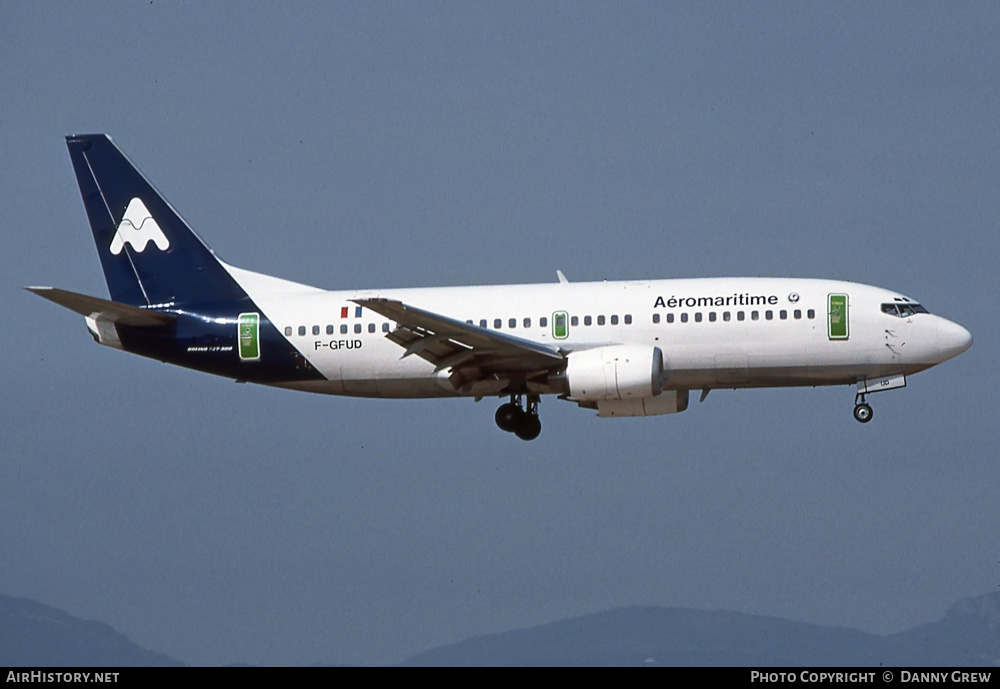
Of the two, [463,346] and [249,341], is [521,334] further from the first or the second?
[249,341]

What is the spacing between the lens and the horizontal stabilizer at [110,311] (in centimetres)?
4366

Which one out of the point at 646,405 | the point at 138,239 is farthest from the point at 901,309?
the point at 138,239

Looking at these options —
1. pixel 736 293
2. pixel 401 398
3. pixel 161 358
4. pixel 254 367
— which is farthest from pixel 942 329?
pixel 161 358

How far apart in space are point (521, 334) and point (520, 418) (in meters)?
2.96

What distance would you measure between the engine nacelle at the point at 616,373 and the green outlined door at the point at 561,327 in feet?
4.11

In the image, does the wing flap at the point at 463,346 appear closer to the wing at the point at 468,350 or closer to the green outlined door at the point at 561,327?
the wing at the point at 468,350

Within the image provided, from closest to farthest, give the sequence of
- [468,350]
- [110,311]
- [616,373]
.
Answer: [616,373] < [468,350] < [110,311]

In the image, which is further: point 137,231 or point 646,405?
point 137,231

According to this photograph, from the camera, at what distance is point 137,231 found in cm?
4856

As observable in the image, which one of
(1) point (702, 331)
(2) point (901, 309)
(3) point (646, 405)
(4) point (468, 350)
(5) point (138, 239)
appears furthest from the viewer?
(5) point (138, 239)
